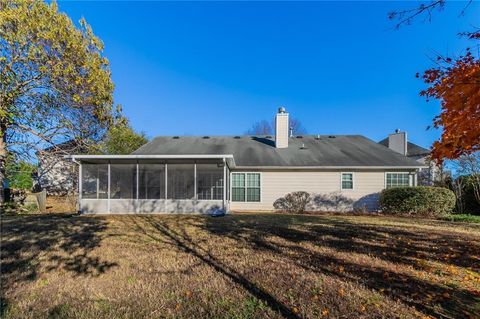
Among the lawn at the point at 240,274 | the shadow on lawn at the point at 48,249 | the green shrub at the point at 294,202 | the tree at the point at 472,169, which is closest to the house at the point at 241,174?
the green shrub at the point at 294,202

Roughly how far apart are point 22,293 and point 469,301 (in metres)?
5.98

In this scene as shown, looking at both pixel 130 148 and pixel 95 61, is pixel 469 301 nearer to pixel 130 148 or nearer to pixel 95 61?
pixel 95 61

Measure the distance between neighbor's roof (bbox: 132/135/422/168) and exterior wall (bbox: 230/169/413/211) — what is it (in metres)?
0.55

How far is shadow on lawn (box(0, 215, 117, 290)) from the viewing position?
17.1 ft

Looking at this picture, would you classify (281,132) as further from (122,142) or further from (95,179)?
(95,179)

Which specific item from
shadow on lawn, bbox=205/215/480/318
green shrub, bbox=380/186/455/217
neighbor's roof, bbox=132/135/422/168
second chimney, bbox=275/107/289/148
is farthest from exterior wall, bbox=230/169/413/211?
shadow on lawn, bbox=205/215/480/318

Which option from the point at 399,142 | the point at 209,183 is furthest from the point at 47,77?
the point at 399,142

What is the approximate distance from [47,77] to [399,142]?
74.6ft

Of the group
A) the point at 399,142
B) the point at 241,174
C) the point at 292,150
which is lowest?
the point at 241,174

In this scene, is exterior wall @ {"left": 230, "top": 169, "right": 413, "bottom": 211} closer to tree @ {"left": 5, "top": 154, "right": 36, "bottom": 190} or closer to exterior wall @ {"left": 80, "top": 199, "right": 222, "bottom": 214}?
exterior wall @ {"left": 80, "top": 199, "right": 222, "bottom": 214}

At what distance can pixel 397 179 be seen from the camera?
1595 cm

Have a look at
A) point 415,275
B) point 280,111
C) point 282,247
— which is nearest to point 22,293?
point 282,247

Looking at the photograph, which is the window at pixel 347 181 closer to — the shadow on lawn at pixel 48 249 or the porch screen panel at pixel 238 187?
the porch screen panel at pixel 238 187

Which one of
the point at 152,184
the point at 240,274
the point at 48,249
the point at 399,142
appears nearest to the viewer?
the point at 240,274
